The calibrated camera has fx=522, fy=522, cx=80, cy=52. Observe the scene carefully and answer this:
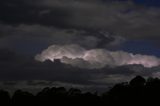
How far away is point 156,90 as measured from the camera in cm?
19925

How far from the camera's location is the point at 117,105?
200 metres

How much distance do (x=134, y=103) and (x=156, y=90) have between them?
974 centimetres

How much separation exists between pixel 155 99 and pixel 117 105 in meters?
14.9

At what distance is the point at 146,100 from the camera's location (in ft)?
648

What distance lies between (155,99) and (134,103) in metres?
9.13

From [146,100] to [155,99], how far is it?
4195mm

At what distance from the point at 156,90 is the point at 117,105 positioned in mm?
15935

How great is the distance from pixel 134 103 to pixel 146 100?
16.5 ft

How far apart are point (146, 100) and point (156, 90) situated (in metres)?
5.72

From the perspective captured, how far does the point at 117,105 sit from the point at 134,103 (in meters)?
6.57

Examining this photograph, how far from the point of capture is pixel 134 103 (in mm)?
199750

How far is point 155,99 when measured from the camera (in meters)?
195
